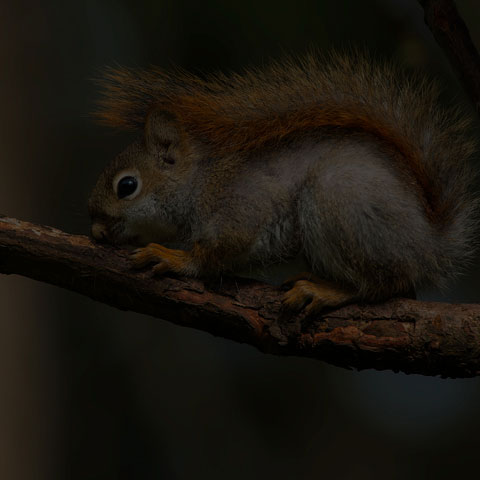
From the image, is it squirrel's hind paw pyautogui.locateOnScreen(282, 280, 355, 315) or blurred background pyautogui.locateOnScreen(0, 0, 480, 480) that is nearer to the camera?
squirrel's hind paw pyautogui.locateOnScreen(282, 280, 355, 315)

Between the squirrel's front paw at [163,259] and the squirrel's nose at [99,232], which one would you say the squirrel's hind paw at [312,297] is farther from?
the squirrel's nose at [99,232]

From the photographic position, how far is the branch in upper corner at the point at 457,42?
1892mm

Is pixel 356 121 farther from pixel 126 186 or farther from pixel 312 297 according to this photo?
pixel 126 186

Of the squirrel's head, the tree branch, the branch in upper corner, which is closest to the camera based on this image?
the tree branch

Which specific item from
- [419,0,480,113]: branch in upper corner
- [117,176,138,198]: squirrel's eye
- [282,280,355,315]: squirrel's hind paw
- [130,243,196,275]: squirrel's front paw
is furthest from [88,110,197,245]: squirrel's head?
[419,0,480,113]: branch in upper corner

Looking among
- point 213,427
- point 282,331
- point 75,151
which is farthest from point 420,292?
point 75,151

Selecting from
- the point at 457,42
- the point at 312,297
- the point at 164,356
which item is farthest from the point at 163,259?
the point at 164,356

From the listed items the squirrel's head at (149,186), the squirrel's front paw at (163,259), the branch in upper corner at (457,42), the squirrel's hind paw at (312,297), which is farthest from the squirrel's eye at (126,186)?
the branch in upper corner at (457,42)

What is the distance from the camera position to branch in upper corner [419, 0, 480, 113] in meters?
1.89

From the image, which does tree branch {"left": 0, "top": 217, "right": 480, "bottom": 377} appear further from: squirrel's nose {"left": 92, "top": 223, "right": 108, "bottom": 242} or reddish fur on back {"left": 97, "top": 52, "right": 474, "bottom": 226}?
reddish fur on back {"left": 97, "top": 52, "right": 474, "bottom": 226}

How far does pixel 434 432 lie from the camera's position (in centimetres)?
337

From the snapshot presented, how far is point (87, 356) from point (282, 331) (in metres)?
2.04

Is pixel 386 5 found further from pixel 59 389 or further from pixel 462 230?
pixel 59 389

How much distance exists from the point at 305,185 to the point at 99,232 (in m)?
0.62
